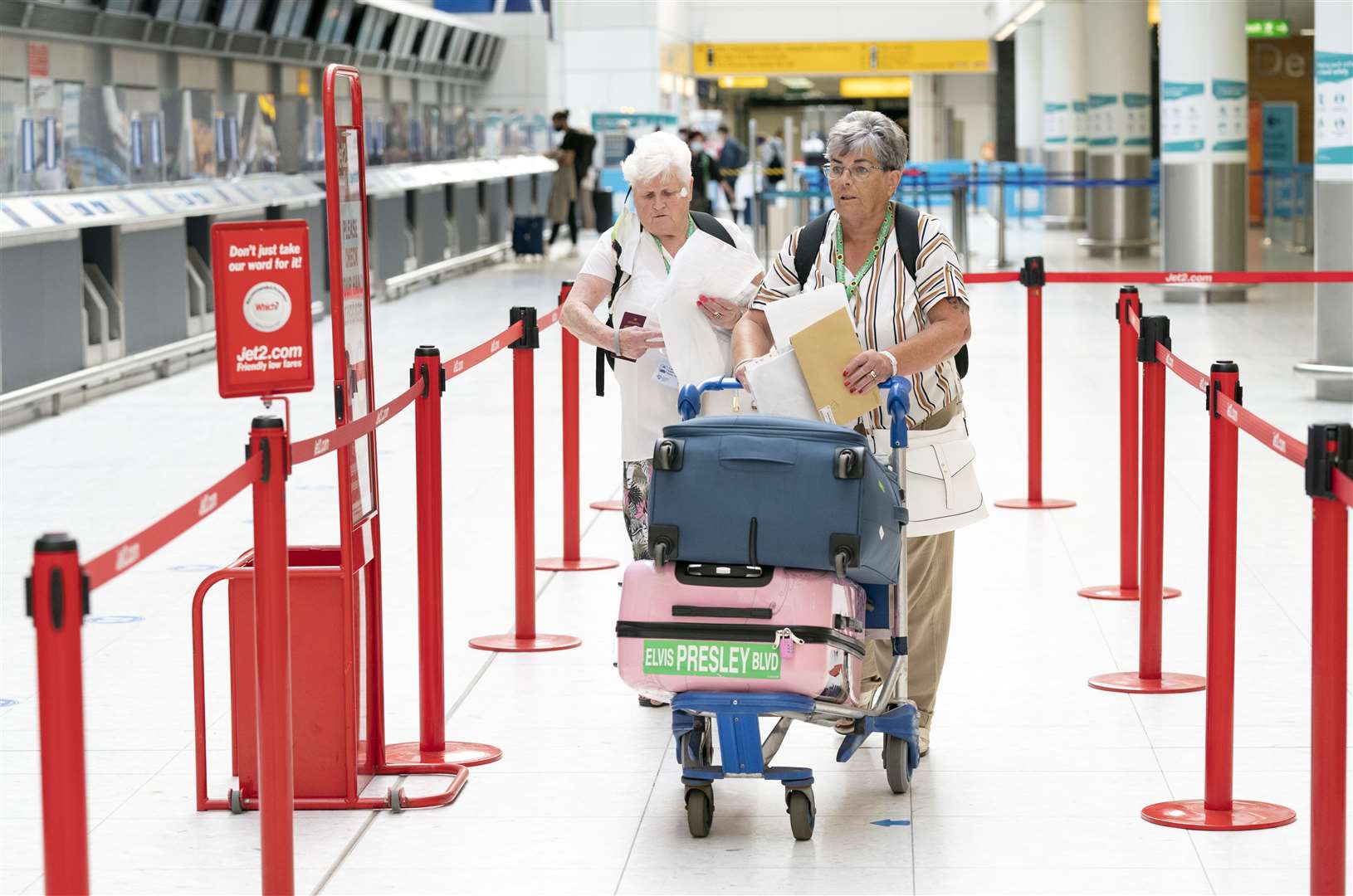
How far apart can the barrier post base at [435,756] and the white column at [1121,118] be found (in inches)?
832

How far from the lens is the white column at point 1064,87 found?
28.7 metres

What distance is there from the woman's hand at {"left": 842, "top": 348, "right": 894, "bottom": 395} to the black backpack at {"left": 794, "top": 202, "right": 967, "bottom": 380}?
0.84 feet

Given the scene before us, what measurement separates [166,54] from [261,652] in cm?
1315

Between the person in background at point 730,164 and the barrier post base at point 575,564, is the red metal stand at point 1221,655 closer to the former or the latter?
the barrier post base at point 575,564

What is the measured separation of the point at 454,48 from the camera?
26.7m

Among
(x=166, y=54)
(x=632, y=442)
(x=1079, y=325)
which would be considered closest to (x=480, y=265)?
(x=166, y=54)

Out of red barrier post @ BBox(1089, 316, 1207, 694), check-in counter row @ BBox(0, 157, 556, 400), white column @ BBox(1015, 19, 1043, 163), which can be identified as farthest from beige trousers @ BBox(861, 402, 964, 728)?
white column @ BBox(1015, 19, 1043, 163)

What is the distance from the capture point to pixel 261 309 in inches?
148

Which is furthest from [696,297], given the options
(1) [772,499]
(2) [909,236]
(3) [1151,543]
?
(3) [1151,543]

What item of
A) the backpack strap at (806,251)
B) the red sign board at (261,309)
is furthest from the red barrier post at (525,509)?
the red sign board at (261,309)

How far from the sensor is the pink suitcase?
3717mm

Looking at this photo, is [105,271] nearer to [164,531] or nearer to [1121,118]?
[164,531]

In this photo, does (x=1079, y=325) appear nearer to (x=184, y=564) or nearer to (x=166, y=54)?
(x=166, y=54)

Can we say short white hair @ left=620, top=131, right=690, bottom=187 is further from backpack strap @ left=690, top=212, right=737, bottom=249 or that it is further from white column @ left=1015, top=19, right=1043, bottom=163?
white column @ left=1015, top=19, right=1043, bottom=163
